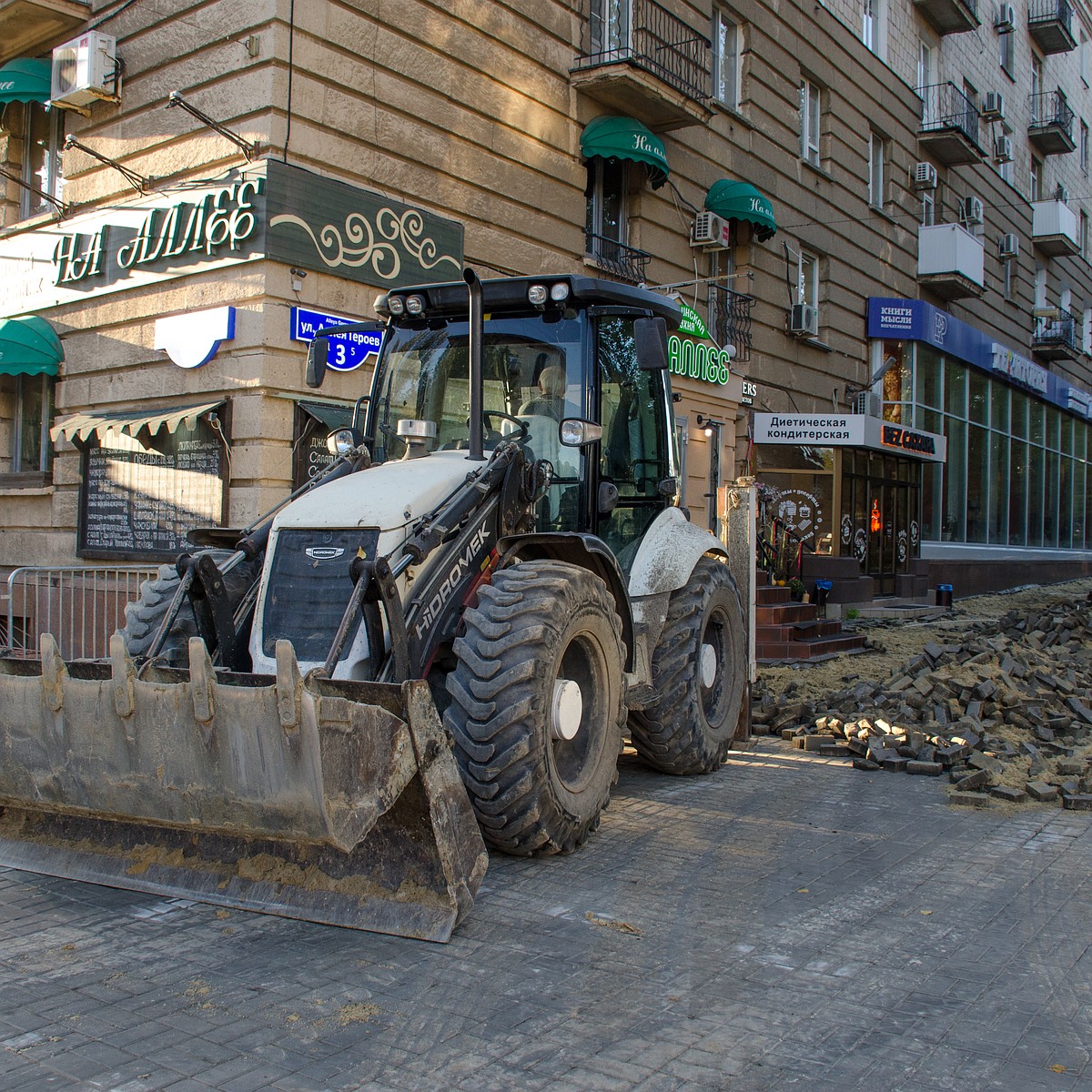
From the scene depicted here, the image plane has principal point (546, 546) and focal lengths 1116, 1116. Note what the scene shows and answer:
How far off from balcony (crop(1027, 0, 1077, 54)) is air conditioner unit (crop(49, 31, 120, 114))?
29.9m

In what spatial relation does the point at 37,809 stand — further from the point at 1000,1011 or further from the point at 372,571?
the point at 1000,1011

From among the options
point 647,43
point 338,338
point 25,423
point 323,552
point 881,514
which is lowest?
point 323,552

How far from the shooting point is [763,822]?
6531 mm

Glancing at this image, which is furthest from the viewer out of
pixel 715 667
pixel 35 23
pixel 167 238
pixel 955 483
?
pixel 955 483

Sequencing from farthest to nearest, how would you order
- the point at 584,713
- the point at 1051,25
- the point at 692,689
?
1. the point at 1051,25
2. the point at 692,689
3. the point at 584,713

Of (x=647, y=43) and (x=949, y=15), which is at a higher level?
(x=949, y=15)

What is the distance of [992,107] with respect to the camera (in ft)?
97.4

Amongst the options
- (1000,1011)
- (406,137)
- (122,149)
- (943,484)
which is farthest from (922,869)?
(943,484)

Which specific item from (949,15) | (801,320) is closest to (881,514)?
(801,320)

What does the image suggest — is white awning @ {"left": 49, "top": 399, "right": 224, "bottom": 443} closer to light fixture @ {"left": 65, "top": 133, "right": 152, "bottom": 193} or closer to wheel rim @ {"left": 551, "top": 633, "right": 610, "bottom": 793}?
light fixture @ {"left": 65, "top": 133, "right": 152, "bottom": 193}

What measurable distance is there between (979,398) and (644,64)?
55.4 feet

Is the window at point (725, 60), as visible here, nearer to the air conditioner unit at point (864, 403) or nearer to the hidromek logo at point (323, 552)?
the air conditioner unit at point (864, 403)

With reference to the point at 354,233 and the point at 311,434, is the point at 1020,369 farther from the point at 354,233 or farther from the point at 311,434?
the point at 311,434

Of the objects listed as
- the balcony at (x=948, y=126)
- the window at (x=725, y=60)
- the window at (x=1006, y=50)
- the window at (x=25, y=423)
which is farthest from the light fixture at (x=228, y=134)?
the window at (x=1006, y=50)
